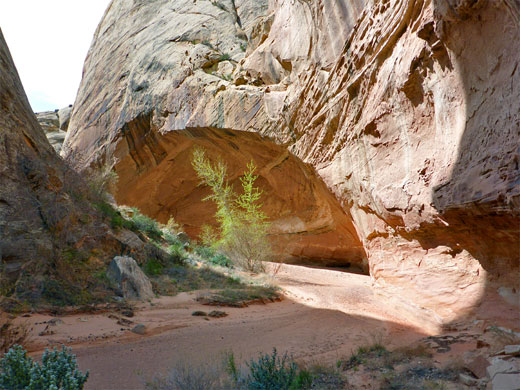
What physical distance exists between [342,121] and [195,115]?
26.8 ft

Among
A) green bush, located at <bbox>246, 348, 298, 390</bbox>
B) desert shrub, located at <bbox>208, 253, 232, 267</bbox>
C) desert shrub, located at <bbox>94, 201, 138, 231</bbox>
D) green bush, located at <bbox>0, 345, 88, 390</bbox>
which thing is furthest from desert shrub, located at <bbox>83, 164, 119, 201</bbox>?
green bush, located at <bbox>246, 348, 298, 390</bbox>

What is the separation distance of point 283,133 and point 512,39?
387 inches

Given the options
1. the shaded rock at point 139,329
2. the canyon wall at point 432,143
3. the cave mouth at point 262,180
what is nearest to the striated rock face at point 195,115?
the cave mouth at point 262,180

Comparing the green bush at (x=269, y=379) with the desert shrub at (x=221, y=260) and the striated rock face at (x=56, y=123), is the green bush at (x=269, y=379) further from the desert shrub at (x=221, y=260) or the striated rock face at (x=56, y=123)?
the striated rock face at (x=56, y=123)

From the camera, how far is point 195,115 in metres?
17.2

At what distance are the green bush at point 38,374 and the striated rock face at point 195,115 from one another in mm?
11833

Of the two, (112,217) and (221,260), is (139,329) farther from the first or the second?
(221,260)

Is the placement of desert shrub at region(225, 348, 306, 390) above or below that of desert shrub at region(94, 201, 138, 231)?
below

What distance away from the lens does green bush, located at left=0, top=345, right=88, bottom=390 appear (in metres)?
3.11

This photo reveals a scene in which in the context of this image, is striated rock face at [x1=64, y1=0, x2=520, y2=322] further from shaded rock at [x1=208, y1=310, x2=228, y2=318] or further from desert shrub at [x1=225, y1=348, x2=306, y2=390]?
shaded rock at [x1=208, y1=310, x2=228, y2=318]

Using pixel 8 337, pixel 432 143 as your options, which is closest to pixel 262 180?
pixel 432 143

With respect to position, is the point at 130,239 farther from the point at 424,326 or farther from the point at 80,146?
the point at 80,146

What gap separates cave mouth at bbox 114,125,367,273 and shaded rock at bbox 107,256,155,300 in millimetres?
→ 9014

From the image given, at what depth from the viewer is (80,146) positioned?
20.9 metres
